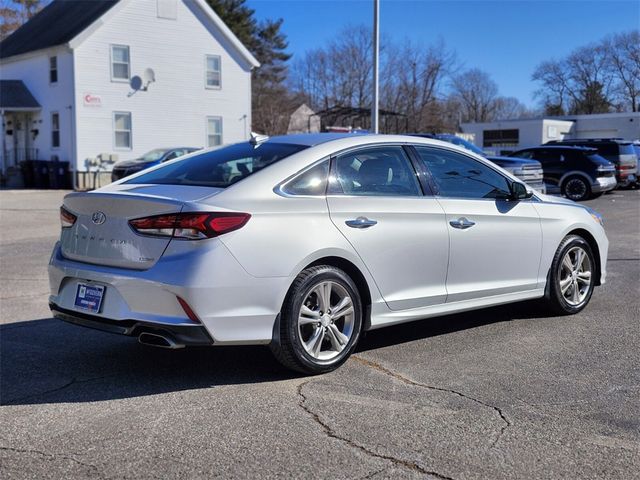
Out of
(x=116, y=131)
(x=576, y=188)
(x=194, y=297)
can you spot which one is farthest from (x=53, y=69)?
(x=194, y=297)

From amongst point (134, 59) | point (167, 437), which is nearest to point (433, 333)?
point (167, 437)

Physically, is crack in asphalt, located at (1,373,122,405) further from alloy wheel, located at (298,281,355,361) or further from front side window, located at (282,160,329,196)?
front side window, located at (282,160,329,196)

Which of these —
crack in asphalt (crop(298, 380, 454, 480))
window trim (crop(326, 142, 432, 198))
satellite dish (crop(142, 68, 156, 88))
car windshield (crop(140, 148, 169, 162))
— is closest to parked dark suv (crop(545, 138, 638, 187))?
car windshield (crop(140, 148, 169, 162))

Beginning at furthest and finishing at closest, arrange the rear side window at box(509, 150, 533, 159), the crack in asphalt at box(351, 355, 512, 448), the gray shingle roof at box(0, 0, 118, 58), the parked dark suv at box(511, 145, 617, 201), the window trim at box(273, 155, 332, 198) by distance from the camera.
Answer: the gray shingle roof at box(0, 0, 118, 58), the rear side window at box(509, 150, 533, 159), the parked dark suv at box(511, 145, 617, 201), the window trim at box(273, 155, 332, 198), the crack in asphalt at box(351, 355, 512, 448)

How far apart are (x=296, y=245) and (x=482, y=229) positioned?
188 cm

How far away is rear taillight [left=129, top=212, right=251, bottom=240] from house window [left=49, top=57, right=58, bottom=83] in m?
26.8

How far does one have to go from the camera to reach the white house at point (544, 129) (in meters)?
46.0

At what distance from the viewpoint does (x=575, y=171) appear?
21969mm

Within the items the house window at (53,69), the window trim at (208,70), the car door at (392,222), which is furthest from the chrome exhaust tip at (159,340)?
the window trim at (208,70)

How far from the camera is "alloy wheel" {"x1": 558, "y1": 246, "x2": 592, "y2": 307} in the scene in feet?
22.0

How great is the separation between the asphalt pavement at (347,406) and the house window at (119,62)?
78.2 feet

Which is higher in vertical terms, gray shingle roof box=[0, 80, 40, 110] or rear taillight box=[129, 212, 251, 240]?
gray shingle roof box=[0, 80, 40, 110]

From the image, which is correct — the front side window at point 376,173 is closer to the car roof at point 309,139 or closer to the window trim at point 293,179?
the window trim at point 293,179

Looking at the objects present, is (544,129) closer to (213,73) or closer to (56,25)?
(213,73)
